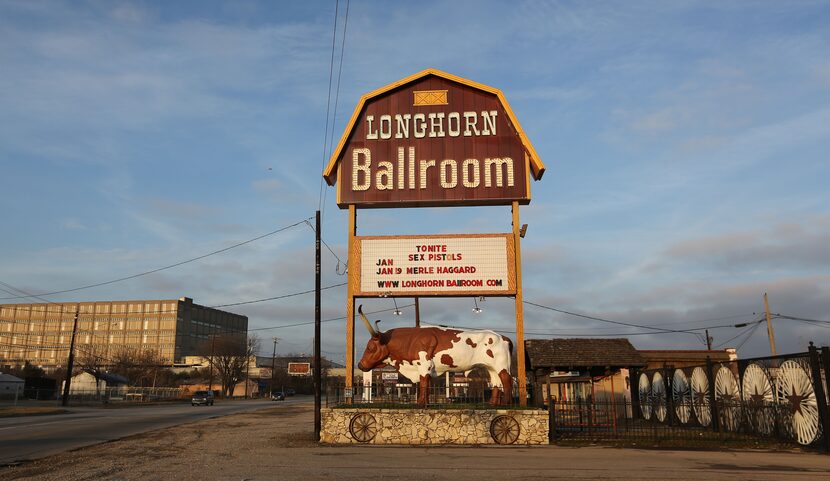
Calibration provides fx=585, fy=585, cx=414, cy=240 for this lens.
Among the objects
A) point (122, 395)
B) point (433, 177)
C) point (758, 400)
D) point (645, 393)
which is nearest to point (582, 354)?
point (645, 393)

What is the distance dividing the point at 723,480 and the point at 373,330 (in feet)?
37.6

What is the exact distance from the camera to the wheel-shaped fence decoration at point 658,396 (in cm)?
2843

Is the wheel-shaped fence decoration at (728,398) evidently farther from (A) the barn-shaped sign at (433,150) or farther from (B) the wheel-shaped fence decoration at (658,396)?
(A) the barn-shaped sign at (433,150)

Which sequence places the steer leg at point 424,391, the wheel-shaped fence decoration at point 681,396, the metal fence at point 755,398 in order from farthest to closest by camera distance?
the wheel-shaped fence decoration at point 681,396
the steer leg at point 424,391
the metal fence at point 755,398

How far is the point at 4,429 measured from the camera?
24734 mm

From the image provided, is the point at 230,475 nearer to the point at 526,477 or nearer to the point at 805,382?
the point at 526,477

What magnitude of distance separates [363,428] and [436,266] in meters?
6.10

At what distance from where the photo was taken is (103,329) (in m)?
140

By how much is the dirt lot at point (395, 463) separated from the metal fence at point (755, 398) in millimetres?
1996

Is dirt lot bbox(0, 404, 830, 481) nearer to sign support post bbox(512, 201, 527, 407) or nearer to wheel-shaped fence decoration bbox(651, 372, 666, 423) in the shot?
sign support post bbox(512, 201, 527, 407)

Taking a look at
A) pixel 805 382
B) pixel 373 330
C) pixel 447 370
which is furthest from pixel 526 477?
pixel 805 382

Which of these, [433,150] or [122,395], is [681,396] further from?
[122,395]

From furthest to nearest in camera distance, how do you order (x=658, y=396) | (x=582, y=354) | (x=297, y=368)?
(x=297, y=368) < (x=582, y=354) < (x=658, y=396)

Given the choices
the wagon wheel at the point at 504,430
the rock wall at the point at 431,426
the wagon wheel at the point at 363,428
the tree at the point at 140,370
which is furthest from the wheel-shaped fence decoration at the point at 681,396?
the tree at the point at 140,370
